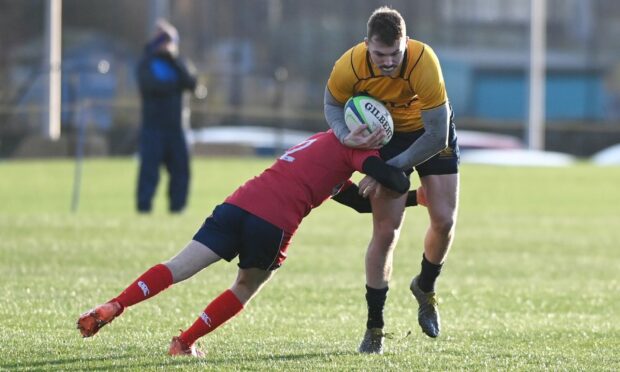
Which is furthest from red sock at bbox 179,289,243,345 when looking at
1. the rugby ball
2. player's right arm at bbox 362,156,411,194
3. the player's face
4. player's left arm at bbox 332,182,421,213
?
the player's face

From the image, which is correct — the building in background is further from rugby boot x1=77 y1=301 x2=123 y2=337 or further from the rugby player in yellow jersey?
rugby boot x1=77 y1=301 x2=123 y2=337

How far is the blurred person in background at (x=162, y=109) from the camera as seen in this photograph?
56.5 feet

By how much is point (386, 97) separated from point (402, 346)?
1.46 m

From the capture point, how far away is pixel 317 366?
22.9 ft

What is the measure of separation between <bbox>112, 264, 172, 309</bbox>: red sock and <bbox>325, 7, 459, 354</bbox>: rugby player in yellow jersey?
3.57 ft

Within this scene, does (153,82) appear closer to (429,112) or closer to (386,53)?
(429,112)

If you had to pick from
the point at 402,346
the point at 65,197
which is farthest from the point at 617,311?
the point at 65,197

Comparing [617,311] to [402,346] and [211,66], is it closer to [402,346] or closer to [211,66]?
[402,346]

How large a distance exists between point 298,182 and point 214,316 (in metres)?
0.80

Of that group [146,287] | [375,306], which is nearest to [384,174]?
[375,306]

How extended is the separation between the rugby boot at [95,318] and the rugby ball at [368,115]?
4.92 feet

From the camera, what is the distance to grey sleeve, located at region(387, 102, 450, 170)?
286 inches

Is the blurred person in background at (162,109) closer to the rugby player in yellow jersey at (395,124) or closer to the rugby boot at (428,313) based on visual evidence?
the rugby boot at (428,313)

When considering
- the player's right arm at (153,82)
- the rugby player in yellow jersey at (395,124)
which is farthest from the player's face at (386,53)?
the player's right arm at (153,82)
